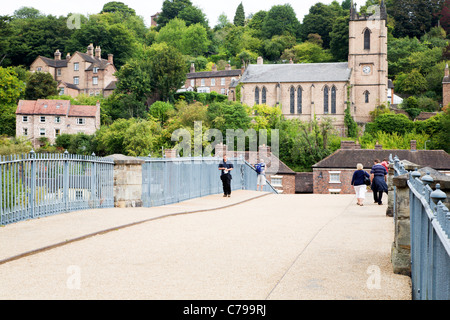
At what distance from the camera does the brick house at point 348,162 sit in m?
56.3

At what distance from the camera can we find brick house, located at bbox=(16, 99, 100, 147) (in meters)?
82.7

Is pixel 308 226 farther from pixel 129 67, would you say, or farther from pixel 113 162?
pixel 129 67

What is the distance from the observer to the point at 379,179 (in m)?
19.2

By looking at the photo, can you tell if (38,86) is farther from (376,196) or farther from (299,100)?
(376,196)

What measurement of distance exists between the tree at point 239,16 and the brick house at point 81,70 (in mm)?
54439

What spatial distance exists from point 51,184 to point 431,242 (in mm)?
10851

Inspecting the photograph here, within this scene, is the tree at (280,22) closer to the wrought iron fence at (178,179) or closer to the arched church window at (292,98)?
the arched church window at (292,98)

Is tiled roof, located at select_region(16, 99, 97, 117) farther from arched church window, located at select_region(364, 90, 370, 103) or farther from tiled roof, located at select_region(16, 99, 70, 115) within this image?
arched church window, located at select_region(364, 90, 370, 103)

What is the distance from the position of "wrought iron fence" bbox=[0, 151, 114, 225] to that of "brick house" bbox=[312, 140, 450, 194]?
1674 inches

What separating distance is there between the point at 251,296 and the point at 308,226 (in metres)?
6.75

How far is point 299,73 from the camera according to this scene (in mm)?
91375

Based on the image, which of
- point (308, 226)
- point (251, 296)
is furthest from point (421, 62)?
point (251, 296)

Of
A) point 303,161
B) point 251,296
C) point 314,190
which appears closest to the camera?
point 251,296

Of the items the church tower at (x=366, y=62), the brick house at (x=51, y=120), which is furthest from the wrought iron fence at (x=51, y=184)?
the church tower at (x=366, y=62)
